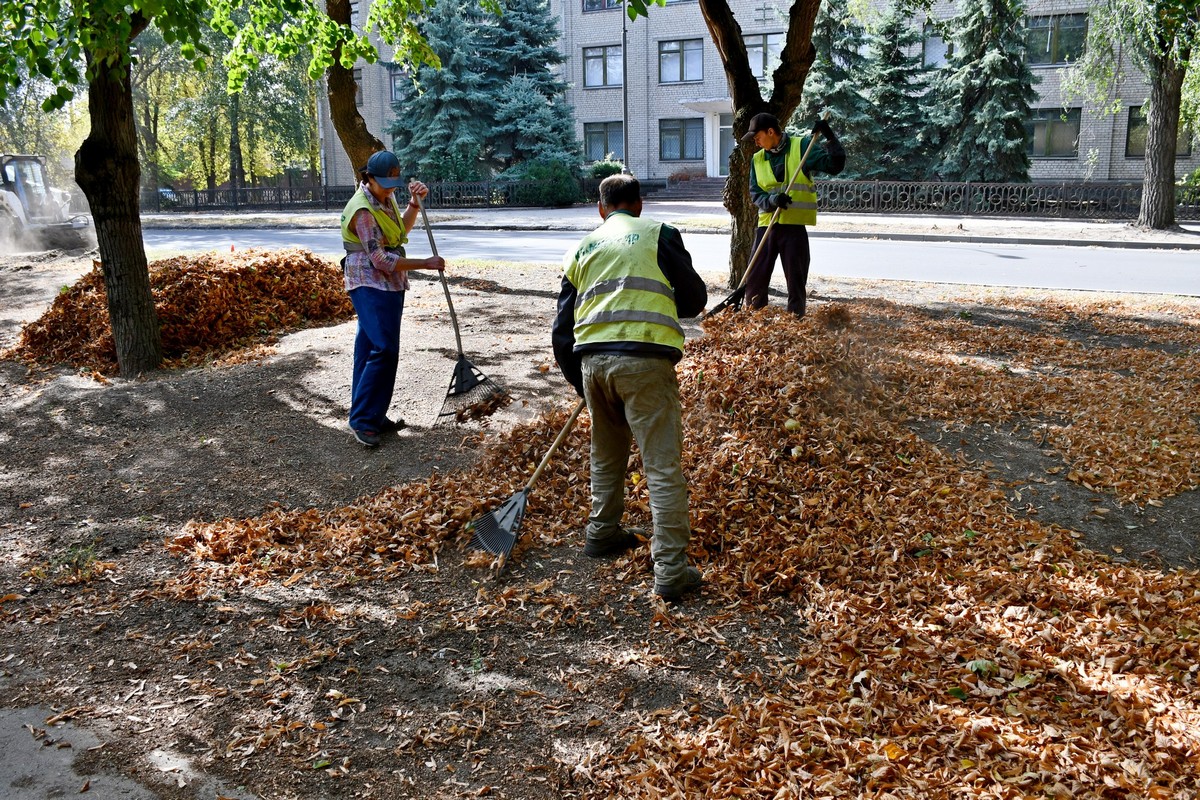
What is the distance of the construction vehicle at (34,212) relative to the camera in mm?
22578

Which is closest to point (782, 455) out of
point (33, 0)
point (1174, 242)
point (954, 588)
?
point (954, 588)

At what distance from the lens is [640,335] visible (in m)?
4.13

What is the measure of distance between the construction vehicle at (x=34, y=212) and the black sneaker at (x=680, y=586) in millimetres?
22683

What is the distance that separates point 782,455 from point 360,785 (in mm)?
2992

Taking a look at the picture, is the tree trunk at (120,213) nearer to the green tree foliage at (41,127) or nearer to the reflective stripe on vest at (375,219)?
the reflective stripe on vest at (375,219)

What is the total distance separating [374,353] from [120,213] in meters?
3.71

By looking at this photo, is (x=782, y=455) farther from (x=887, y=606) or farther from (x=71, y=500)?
(x=71, y=500)

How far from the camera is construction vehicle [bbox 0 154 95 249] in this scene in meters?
22.6

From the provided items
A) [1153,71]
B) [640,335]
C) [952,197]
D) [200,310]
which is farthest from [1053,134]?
[640,335]

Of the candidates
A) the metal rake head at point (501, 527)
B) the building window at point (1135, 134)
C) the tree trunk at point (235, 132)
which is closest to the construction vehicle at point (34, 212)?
the tree trunk at point (235, 132)

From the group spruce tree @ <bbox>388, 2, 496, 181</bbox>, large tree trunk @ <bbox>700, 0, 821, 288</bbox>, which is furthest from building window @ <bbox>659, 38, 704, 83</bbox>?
large tree trunk @ <bbox>700, 0, 821, 288</bbox>

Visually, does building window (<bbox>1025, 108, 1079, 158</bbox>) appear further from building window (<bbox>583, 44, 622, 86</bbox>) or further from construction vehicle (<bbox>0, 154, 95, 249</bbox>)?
construction vehicle (<bbox>0, 154, 95, 249</bbox>)

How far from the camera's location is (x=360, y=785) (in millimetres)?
3281

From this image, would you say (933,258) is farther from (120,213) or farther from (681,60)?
(681,60)
